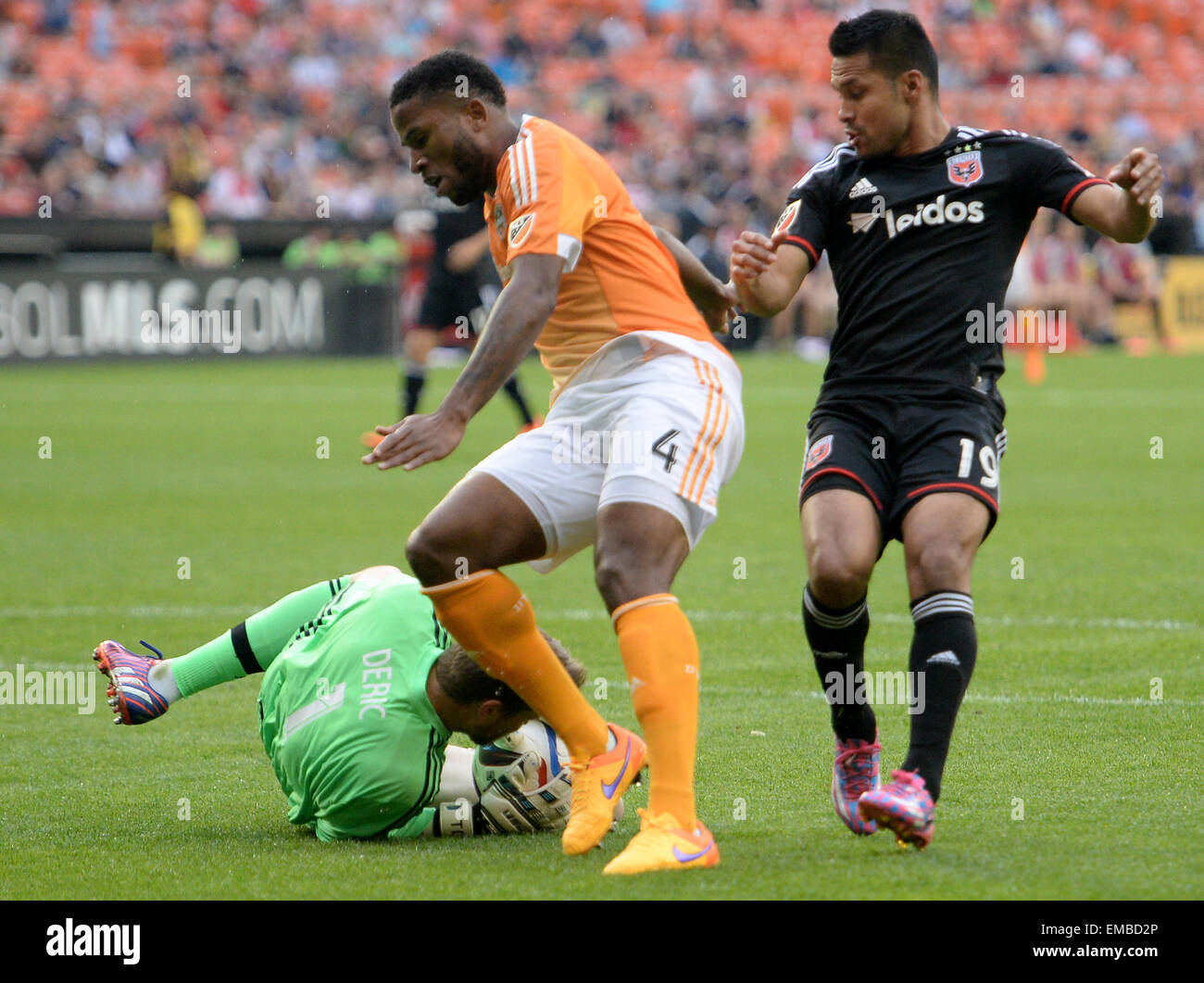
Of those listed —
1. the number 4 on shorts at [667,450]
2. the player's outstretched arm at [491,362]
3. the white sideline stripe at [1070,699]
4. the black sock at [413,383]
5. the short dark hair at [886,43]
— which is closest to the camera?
the player's outstretched arm at [491,362]

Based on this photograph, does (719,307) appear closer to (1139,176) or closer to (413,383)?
(1139,176)

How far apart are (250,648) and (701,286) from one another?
1648 millimetres

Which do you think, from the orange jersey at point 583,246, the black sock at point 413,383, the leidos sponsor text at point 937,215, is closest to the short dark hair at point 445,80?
Result: the orange jersey at point 583,246

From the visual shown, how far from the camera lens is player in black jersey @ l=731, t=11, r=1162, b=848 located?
418 cm

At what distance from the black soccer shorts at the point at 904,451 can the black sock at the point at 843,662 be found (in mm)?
256

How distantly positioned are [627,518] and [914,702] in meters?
0.81

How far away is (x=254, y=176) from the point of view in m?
25.9

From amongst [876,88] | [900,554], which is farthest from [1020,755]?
[900,554]

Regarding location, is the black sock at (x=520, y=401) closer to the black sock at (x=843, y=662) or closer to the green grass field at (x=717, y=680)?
the green grass field at (x=717, y=680)

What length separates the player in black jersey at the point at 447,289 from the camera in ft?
45.3

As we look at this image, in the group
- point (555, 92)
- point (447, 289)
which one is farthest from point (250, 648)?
point (555, 92)

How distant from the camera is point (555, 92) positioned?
30031 millimetres

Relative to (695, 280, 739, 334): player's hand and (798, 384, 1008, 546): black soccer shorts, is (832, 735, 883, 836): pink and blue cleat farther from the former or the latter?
(695, 280, 739, 334): player's hand

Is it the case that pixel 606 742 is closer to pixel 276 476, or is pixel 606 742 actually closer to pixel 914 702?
pixel 914 702
